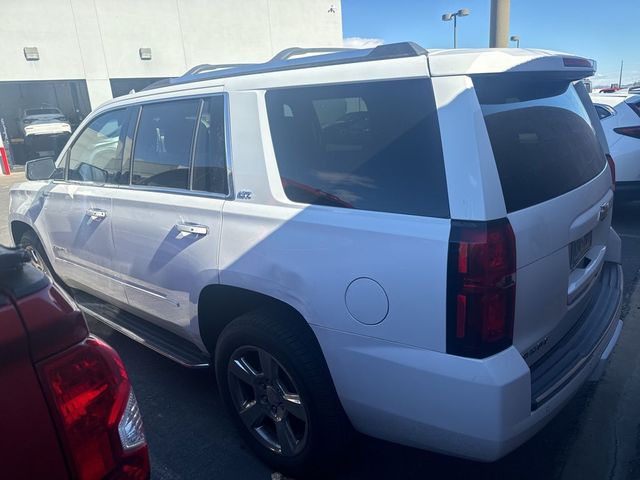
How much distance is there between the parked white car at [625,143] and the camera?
6.21 m

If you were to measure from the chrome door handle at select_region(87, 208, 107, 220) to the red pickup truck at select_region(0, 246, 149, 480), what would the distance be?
2078mm

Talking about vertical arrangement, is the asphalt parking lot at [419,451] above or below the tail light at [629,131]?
below

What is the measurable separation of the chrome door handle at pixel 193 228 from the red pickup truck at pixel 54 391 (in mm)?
1220

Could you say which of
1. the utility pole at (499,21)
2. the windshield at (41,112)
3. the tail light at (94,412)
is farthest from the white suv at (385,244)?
the windshield at (41,112)

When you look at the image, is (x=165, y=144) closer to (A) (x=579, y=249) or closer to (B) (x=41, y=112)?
(A) (x=579, y=249)

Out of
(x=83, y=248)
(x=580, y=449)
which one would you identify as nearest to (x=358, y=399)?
(x=580, y=449)

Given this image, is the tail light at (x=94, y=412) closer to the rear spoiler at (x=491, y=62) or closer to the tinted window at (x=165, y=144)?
the rear spoiler at (x=491, y=62)

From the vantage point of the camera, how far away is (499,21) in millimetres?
8203

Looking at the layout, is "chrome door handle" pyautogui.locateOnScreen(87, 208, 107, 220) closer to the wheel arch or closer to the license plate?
the wheel arch

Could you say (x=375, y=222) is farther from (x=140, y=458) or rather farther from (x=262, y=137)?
(x=140, y=458)

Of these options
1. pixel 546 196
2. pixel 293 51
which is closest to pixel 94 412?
pixel 546 196

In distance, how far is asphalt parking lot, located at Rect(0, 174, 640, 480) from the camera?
250 centimetres

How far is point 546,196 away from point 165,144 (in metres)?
2.20

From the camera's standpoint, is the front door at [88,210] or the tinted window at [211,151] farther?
the front door at [88,210]
